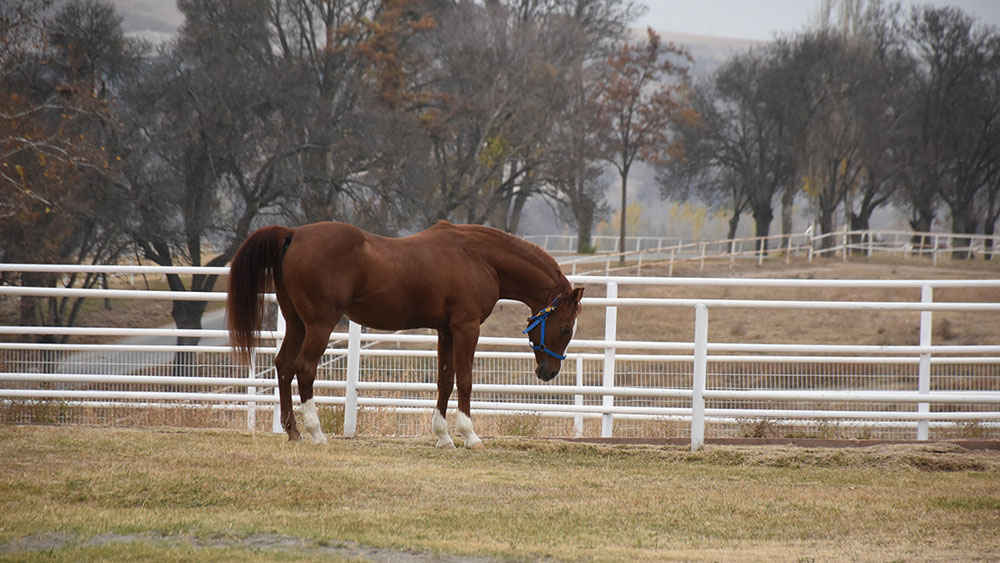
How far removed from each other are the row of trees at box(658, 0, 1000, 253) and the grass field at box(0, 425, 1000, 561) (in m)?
38.7

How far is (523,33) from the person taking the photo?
126 ft

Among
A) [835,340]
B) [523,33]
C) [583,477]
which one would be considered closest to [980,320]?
[835,340]

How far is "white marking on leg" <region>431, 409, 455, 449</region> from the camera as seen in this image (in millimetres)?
7188

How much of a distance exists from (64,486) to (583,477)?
2.79 meters

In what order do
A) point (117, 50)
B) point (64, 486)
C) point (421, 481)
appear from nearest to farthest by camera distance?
point (64, 486) → point (421, 481) → point (117, 50)

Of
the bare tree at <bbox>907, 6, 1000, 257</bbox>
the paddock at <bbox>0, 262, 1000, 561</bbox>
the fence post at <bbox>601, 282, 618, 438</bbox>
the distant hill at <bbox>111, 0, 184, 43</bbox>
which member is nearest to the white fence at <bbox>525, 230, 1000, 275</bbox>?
the bare tree at <bbox>907, 6, 1000, 257</bbox>

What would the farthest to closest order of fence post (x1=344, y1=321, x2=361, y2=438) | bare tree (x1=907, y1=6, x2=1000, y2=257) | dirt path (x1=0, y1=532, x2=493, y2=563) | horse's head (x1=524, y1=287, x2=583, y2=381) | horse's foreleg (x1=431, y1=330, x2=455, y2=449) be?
bare tree (x1=907, y1=6, x2=1000, y2=257) < fence post (x1=344, y1=321, x2=361, y2=438) < horse's head (x1=524, y1=287, x2=583, y2=381) < horse's foreleg (x1=431, y1=330, x2=455, y2=449) < dirt path (x1=0, y1=532, x2=493, y2=563)

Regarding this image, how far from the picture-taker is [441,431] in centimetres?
724

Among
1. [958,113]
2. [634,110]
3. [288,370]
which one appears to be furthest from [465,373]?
[958,113]

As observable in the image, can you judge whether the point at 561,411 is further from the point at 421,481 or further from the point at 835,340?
the point at 835,340

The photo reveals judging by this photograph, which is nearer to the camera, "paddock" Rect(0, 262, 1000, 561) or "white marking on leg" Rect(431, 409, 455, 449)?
"paddock" Rect(0, 262, 1000, 561)

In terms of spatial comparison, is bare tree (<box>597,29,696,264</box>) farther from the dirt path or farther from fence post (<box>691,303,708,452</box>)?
the dirt path

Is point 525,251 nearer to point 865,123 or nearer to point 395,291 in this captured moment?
point 395,291

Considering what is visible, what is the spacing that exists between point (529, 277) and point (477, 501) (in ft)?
8.35
